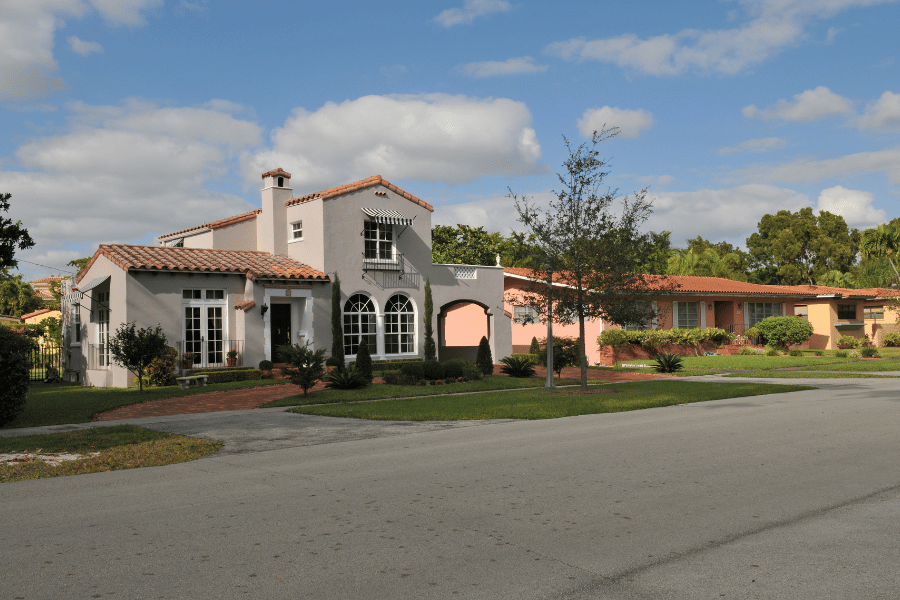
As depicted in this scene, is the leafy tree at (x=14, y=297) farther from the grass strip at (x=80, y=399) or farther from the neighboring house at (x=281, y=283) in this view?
the grass strip at (x=80, y=399)

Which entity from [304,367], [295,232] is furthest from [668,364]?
[295,232]

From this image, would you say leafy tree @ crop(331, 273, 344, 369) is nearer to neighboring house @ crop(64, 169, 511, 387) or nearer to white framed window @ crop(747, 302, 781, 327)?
neighboring house @ crop(64, 169, 511, 387)

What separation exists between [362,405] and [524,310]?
18779 millimetres

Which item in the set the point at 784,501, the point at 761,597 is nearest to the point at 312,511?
the point at 761,597

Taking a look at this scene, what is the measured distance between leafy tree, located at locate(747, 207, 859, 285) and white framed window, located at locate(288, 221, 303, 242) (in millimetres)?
51072

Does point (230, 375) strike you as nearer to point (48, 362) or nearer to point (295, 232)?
point (295, 232)

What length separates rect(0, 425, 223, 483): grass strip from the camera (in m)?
9.13

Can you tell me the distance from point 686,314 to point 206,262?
2456cm

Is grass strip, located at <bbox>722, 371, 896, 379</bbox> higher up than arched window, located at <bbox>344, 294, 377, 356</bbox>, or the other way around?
arched window, located at <bbox>344, 294, 377, 356</bbox>

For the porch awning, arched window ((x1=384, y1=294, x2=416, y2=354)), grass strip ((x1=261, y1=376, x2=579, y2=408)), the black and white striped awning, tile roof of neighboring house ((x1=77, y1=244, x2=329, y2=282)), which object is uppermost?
the black and white striped awning

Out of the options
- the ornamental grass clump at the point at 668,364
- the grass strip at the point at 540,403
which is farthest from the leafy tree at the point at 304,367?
the ornamental grass clump at the point at 668,364

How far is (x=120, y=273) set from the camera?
2266cm

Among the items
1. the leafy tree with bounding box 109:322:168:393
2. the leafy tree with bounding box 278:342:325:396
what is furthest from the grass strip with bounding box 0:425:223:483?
the leafy tree with bounding box 109:322:168:393

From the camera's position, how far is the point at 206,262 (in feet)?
79.8
